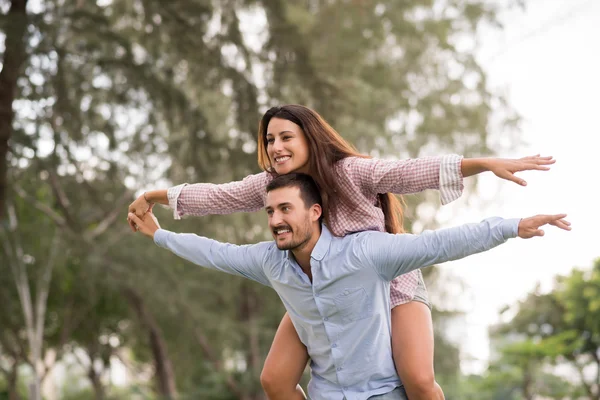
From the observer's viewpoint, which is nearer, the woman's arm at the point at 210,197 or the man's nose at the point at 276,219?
the man's nose at the point at 276,219

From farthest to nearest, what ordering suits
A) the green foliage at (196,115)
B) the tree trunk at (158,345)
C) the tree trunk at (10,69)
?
the tree trunk at (158,345) < the green foliage at (196,115) < the tree trunk at (10,69)

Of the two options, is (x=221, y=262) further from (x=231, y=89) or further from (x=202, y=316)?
(x=202, y=316)

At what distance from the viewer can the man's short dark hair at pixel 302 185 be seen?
13.4 ft

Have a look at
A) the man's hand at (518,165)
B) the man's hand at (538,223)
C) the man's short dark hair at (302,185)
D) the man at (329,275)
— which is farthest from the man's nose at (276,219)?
the man's hand at (538,223)

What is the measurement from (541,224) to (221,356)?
19854 millimetres

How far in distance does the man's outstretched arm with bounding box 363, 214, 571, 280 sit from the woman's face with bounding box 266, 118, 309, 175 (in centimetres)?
53

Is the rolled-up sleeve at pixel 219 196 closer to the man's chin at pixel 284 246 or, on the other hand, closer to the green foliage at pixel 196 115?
the man's chin at pixel 284 246

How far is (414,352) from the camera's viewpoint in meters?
4.16

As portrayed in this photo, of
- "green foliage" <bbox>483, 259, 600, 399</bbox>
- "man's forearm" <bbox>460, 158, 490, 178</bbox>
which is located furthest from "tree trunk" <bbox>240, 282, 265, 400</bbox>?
"man's forearm" <bbox>460, 158, 490, 178</bbox>

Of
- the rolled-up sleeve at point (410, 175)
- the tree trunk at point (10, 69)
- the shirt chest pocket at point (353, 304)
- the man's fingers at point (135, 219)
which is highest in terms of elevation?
the tree trunk at point (10, 69)

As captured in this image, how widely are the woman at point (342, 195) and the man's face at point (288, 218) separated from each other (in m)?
0.19

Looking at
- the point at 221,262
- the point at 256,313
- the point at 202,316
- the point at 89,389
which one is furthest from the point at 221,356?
the point at 221,262

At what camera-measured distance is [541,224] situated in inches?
137

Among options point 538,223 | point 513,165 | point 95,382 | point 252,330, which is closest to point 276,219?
point 513,165
